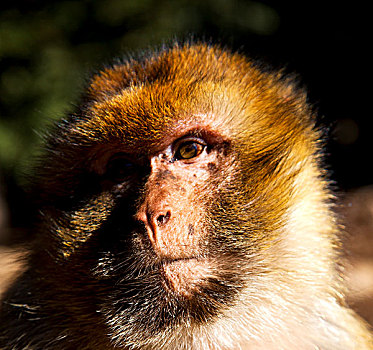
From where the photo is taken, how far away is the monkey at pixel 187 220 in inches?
52.9

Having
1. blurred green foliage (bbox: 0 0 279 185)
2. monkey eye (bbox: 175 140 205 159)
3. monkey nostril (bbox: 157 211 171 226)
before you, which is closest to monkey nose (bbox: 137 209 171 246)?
monkey nostril (bbox: 157 211 171 226)

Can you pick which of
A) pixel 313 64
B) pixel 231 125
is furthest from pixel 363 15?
pixel 231 125

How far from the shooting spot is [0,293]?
7.09 feet

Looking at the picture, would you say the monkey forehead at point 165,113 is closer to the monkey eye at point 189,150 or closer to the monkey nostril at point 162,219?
the monkey eye at point 189,150

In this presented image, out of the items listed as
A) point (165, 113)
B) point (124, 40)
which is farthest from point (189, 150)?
point (124, 40)

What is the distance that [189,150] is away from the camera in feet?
4.98

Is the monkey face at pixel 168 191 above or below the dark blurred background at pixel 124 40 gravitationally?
below

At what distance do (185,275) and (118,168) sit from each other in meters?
0.49

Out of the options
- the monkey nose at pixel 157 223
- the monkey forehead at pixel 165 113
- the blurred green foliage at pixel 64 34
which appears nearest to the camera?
the monkey nose at pixel 157 223

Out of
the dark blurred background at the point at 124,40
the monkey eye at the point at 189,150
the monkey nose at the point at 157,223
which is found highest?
the dark blurred background at the point at 124,40

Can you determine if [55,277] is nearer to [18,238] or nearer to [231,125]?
[18,238]

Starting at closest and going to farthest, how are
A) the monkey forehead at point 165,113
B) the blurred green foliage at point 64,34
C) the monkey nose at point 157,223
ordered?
the monkey nose at point 157,223
the monkey forehead at point 165,113
the blurred green foliage at point 64,34

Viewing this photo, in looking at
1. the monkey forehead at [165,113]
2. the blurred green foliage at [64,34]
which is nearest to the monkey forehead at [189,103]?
the monkey forehead at [165,113]

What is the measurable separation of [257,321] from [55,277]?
0.73 metres
